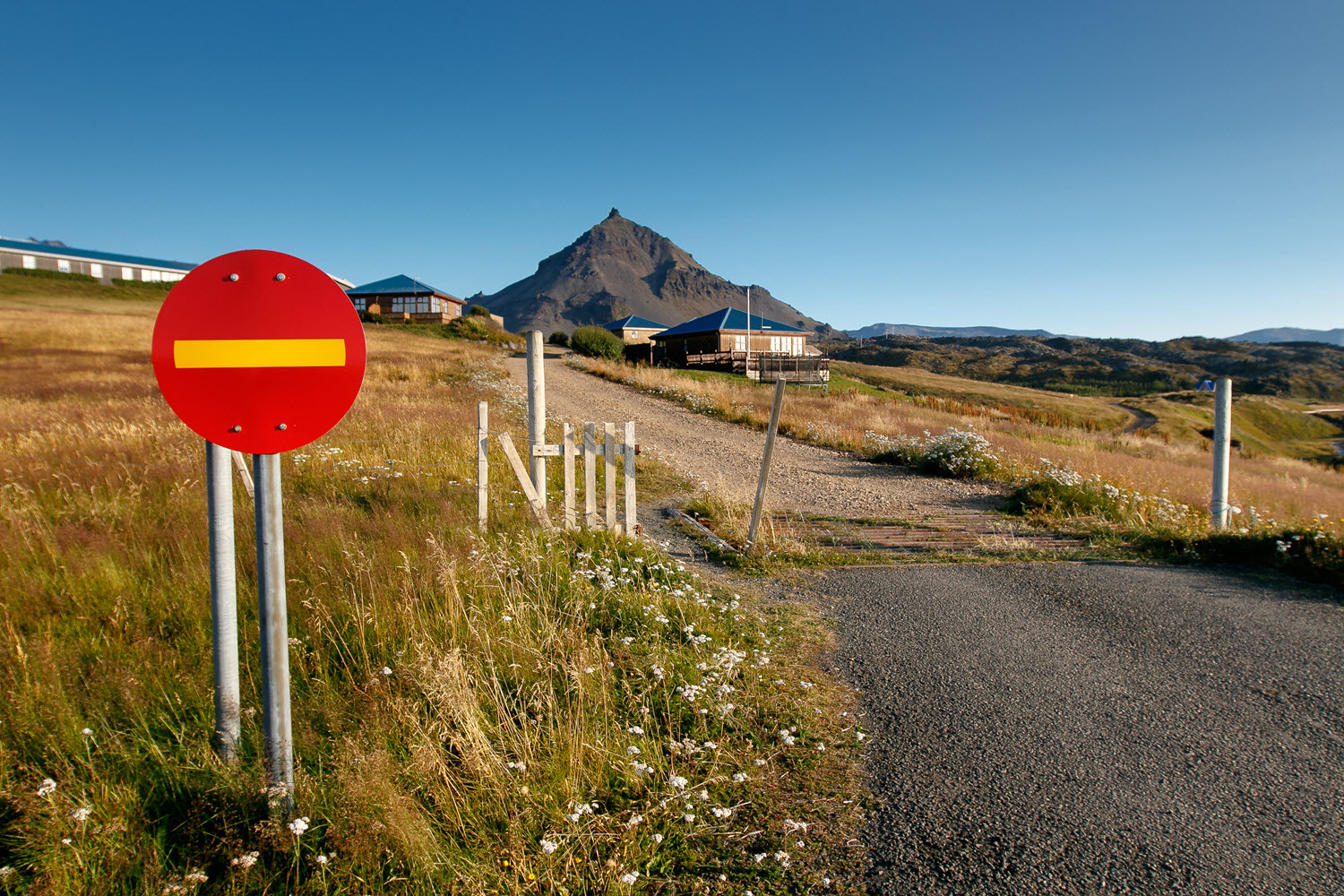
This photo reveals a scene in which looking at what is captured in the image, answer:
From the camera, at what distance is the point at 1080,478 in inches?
391

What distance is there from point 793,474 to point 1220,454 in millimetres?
5766

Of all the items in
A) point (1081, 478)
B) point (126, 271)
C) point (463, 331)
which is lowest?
point (1081, 478)

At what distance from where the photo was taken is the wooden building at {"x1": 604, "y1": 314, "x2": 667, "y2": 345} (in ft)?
244

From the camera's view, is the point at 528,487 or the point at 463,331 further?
the point at 463,331

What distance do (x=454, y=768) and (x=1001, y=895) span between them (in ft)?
6.87

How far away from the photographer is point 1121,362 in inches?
5271

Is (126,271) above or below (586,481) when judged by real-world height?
above

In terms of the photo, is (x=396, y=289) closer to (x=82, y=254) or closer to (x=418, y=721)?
(x=82, y=254)

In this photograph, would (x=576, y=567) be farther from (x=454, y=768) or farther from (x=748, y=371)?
(x=748, y=371)

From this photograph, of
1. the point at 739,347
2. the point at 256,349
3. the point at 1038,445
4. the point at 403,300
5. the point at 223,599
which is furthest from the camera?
the point at 403,300

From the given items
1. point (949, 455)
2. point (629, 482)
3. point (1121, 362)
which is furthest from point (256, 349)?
point (1121, 362)

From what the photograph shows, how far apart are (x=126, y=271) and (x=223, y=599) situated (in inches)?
3904

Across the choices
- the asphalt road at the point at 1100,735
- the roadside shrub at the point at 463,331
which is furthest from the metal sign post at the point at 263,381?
the roadside shrub at the point at 463,331

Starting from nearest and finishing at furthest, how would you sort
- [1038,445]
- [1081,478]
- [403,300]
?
[1081,478] < [1038,445] < [403,300]
